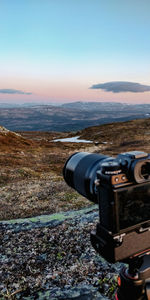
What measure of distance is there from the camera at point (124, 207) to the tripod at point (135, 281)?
17 cm

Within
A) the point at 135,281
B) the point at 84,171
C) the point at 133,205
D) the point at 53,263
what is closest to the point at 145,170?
the point at 133,205

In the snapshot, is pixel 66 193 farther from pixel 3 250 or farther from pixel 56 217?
pixel 3 250

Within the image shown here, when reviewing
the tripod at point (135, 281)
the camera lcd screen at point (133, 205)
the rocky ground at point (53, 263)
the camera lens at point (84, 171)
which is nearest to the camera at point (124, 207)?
the camera lcd screen at point (133, 205)

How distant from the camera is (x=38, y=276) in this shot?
4777mm

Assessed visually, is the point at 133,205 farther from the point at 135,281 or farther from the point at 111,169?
the point at 135,281

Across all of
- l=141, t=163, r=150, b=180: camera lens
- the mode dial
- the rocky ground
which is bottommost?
the rocky ground

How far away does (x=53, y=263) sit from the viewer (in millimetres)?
5211

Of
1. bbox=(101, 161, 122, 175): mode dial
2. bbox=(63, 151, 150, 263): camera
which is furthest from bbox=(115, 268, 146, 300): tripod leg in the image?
bbox=(101, 161, 122, 175): mode dial

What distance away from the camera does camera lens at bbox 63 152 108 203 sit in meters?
3.06

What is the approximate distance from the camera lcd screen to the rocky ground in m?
2.33

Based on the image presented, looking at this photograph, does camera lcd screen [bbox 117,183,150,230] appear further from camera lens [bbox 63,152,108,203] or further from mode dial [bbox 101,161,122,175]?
camera lens [bbox 63,152,108,203]

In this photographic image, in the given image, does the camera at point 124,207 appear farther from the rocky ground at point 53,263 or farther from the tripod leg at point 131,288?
the rocky ground at point 53,263

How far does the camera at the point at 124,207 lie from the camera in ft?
8.01

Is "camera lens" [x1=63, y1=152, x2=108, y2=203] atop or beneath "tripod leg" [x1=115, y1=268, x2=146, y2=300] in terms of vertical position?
atop
